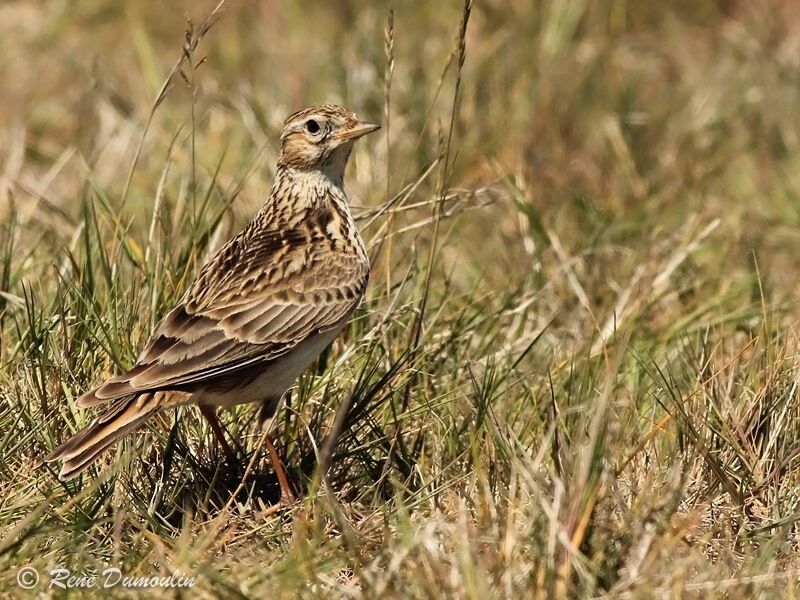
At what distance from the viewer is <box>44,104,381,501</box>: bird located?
4812 mm

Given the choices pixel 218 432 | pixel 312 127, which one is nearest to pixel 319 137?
pixel 312 127

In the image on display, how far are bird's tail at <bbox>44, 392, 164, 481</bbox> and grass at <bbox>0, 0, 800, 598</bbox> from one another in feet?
0.36

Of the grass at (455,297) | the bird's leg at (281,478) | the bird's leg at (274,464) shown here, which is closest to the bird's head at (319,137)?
the grass at (455,297)

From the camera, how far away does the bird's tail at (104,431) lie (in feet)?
14.9

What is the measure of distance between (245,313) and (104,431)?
29.3 inches

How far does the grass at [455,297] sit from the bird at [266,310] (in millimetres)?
184

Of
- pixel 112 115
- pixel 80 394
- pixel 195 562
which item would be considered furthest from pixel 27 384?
pixel 112 115

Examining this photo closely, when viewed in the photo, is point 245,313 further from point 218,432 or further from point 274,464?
point 274,464

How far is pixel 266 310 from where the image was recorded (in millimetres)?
5277

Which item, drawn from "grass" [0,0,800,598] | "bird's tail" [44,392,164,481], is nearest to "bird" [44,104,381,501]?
"bird's tail" [44,392,164,481]

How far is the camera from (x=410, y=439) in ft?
17.2

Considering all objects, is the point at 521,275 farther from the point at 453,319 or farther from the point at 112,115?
the point at 112,115

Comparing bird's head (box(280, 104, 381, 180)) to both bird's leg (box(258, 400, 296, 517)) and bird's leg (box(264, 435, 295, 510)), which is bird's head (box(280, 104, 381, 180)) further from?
bird's leg (box(264, 435, 295, 510))

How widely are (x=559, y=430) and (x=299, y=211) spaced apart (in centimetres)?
182
